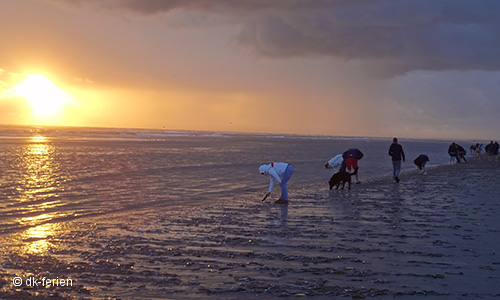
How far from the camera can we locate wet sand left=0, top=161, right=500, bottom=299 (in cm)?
711

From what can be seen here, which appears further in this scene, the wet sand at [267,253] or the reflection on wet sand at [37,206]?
the reflection on wet sand at [37,206]

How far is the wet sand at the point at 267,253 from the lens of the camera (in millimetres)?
7113

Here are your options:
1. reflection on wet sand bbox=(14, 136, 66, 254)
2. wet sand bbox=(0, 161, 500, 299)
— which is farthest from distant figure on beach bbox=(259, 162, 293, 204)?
reflection on wet sand bbox=(14, 136, 66, 254)

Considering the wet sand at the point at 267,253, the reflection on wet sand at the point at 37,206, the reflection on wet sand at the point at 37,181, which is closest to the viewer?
the wet sand at the point at 267,253

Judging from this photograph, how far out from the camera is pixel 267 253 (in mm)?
9367

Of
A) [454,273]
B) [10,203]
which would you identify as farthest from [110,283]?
[10,203]

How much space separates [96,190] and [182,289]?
14.3m

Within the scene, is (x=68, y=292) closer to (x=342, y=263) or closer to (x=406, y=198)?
(x=342, y=263)
